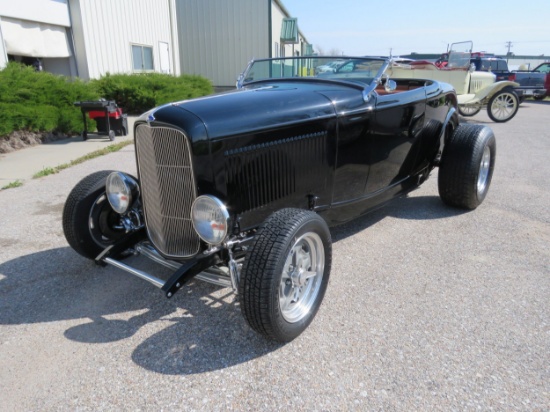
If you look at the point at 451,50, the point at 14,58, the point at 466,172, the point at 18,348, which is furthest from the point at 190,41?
the point at 18,348

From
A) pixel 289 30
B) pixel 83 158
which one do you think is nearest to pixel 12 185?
pixel 83 158

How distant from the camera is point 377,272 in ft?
10.6

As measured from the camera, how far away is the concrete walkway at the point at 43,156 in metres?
6.00

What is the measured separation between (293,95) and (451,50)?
1020cm

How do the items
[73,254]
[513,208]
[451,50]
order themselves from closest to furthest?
1. [73,254]
2. [513,208]
3. [451,50]

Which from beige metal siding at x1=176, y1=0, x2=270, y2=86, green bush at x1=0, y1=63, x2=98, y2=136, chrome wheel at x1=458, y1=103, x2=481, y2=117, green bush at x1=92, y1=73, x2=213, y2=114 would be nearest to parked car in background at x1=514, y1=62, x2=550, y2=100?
chrome wheel at x1=458, y1=103, x2=481, y2=117

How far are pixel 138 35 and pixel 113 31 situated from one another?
1375 millimetres

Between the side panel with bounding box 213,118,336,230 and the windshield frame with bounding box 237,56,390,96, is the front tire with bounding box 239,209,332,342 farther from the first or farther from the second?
the windshield frame with bounding box 237,56,390,96

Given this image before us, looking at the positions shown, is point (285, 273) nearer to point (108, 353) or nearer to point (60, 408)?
point (108, 353)

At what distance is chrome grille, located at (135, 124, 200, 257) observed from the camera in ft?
8.24

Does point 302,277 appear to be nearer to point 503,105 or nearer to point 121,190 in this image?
point 121,190

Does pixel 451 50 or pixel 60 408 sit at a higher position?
pixel 451 50

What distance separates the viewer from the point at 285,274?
2443mm

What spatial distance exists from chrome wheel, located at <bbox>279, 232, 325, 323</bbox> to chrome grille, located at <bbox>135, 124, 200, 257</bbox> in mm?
650
